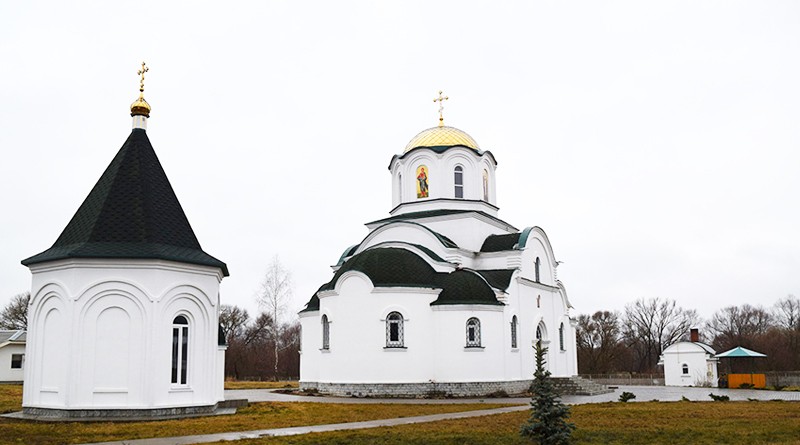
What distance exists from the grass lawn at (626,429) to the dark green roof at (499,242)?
1207cm

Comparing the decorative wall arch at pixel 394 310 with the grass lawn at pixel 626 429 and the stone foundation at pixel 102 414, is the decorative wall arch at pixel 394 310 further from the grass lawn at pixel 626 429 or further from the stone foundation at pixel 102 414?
the stone foundation at pixel 102 414

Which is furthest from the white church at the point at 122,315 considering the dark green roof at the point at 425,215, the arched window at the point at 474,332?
the dark green roof at the point at 425,215

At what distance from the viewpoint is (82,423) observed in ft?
50.7

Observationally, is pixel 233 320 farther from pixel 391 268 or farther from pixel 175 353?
pixel 175 353

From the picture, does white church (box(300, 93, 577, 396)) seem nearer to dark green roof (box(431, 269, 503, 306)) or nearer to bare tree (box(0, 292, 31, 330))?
dark green roof (box(431, 269, 503, 306))

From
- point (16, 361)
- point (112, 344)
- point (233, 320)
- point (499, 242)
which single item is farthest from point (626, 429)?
point (233, 320)

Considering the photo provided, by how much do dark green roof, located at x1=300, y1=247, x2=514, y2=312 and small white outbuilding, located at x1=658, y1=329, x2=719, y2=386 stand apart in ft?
58.7

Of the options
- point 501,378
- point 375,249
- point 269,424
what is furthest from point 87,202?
point 501,378

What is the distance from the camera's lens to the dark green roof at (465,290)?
2669 cm

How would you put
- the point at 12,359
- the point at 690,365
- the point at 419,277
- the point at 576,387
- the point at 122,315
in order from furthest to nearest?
the point at 12,359
the point at 690,365
the point at 576,387
the point at 419,277
the point at 122,315

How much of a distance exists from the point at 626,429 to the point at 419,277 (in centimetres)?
1367

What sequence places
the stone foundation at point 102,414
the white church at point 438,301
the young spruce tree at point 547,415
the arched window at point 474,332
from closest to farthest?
the young spruce tree at point 547,415 < the stone foundation at point 102,414 < the white church at point 438,301 < the arched window at point 474,332

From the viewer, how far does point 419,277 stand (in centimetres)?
2720

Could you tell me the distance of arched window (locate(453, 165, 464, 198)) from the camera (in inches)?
1265
